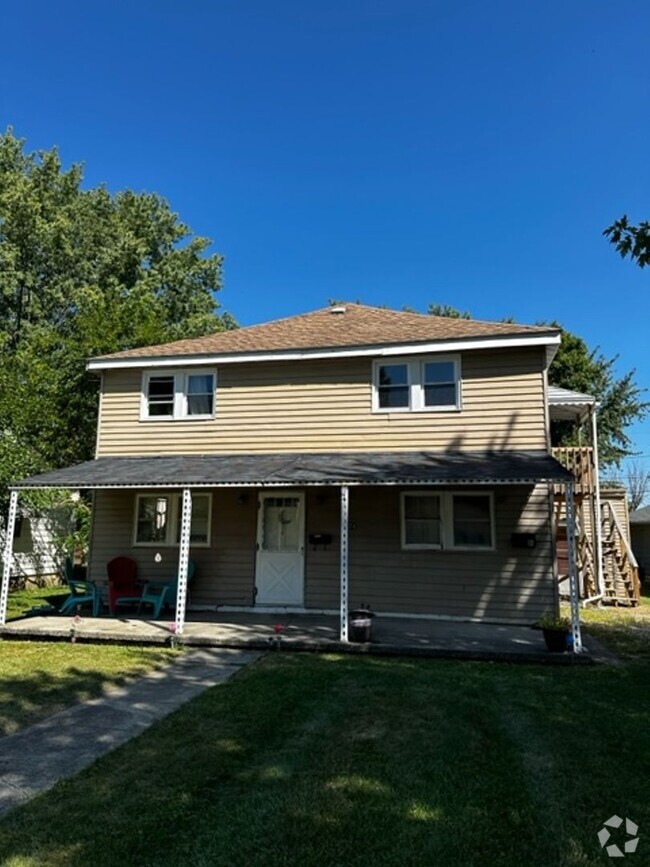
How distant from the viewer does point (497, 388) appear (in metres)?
11.3

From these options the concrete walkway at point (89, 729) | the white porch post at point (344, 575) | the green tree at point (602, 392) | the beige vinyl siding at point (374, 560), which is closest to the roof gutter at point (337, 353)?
the beige vinyl siding at point (374, 560)

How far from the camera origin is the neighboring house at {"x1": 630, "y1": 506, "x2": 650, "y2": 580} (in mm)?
25406

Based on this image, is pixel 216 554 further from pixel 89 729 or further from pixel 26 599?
pixel 89 729

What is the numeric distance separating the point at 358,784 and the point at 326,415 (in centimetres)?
866

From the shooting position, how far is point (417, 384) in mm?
11688

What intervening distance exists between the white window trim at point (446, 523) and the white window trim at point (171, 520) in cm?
405

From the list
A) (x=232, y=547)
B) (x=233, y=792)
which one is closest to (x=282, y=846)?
(x=233, y=792)

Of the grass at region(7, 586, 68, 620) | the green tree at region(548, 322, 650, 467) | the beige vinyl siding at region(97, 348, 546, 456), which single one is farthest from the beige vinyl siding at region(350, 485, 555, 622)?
the green tree at region(548, 322, 650, 467)

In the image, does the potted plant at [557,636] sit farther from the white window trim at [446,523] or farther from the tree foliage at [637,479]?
the tree foliage at [637,479]

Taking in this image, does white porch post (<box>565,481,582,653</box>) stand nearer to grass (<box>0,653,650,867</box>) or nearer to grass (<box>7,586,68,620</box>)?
grass (<box>0,653,650,867</box>)

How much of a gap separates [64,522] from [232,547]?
967 centimetres

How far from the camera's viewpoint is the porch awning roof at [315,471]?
9078 millimetres

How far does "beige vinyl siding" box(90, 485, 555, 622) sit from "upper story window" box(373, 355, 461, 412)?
5.85 feet

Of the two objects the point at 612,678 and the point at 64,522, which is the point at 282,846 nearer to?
the point at 612,678
